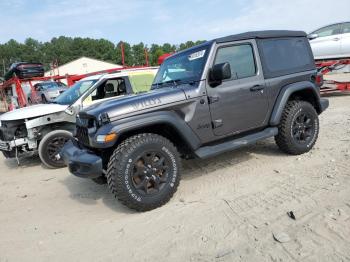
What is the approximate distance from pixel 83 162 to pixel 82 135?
1.85 ft

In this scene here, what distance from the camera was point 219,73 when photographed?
4.21 meters

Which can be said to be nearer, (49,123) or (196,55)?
(196,55)

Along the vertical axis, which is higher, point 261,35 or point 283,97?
point 261,35

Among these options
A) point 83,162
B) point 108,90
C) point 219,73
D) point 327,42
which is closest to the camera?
point 83,162

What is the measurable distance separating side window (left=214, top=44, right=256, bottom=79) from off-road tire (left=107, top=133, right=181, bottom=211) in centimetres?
145

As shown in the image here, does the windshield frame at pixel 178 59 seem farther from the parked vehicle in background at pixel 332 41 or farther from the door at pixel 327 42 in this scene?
the door at pixel 327 42

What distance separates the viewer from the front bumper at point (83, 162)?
381cm

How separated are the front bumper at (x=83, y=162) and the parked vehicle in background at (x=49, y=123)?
2.26 m

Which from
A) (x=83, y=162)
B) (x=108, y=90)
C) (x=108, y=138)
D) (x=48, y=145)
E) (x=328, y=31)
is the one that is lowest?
(x=48, y=145)

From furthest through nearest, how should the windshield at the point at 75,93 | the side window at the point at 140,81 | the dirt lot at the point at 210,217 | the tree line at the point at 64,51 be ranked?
the tree line at the point at 64,51, the side window at the point at 140,81, the windshield at the point at 75,93, the dirt lot at the point at 210,217

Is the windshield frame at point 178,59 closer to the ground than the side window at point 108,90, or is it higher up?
higher up

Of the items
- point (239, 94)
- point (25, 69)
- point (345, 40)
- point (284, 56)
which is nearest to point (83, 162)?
point (239, 94)

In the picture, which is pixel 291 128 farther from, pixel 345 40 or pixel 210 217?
pixel 345 40

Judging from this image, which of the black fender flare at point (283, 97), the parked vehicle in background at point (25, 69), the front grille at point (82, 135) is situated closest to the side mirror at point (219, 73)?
the black fender flare at point (283, 97)
